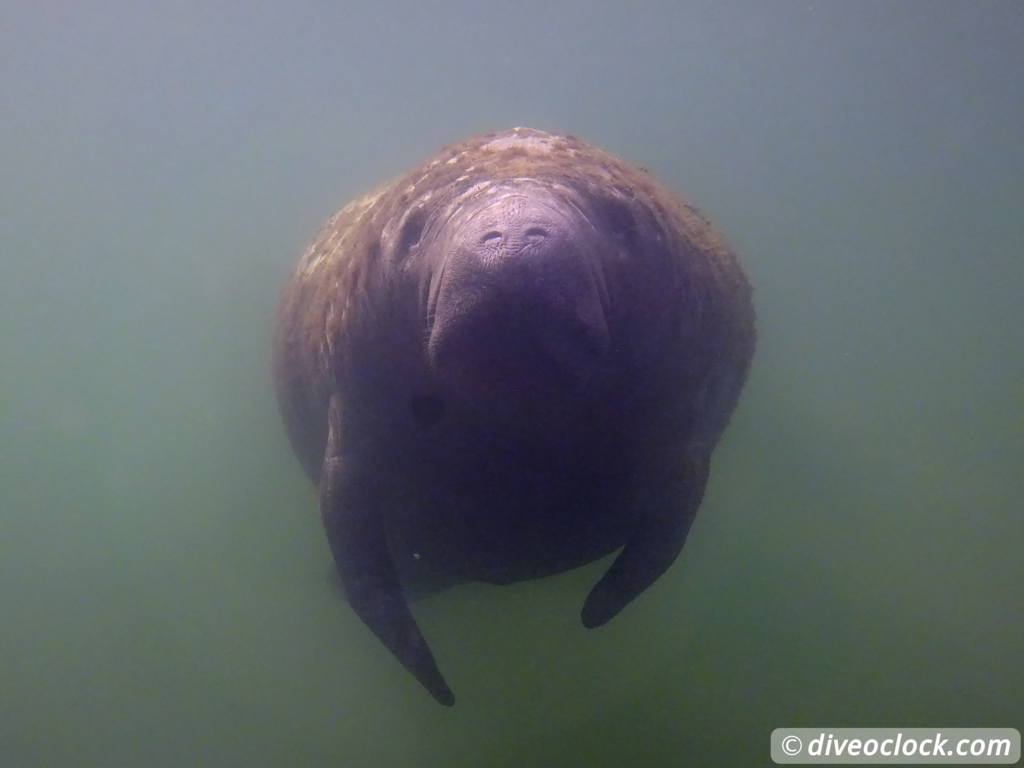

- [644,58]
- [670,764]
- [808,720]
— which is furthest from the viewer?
[644,58]

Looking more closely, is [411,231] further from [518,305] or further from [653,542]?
[653,542]

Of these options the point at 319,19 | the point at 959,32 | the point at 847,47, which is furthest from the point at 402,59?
the point at 959,32

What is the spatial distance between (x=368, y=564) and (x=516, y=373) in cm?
222

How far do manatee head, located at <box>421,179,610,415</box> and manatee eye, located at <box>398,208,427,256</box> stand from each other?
1.74ft

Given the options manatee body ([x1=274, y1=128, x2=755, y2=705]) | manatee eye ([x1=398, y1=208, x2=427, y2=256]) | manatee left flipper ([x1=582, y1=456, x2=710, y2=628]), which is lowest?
manatee left flipper ([x1=582, y1=456, x2=710, y2=628])

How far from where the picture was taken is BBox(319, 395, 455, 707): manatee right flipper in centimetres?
447

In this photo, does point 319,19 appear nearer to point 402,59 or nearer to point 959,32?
point 402,59

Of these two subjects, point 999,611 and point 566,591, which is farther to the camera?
point 999,611

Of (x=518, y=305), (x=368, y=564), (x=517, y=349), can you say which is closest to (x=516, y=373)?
(x=517, y=349)

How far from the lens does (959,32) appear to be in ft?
67.6

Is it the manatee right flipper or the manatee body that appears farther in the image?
the manatee right flipper

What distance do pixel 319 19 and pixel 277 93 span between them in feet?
32.3

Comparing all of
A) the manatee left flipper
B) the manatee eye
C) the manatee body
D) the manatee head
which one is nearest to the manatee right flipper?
the manatee body

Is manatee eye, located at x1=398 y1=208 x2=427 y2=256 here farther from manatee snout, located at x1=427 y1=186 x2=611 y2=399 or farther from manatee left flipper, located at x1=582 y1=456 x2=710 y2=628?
manatee left flipper, located at x1=582 y1=456 x2=710 y2=628
